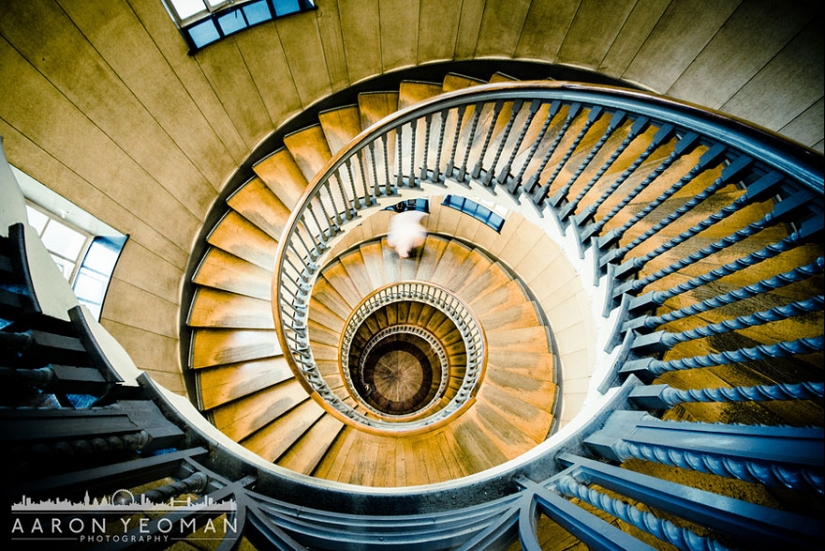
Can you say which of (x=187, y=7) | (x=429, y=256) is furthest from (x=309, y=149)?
(x=429, y=256)

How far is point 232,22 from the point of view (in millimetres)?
3285

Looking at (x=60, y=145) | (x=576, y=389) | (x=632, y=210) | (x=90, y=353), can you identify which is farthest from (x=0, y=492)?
(x=576, y=389)

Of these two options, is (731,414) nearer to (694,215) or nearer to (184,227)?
(694,215)

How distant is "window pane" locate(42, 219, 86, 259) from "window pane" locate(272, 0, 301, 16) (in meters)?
2.95

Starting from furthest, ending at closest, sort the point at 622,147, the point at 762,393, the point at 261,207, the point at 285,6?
the point at 261,207, the point at 285,6, the point at 622,147, the point at 762,393

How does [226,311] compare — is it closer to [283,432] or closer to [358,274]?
[283,432]

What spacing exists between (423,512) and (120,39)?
418 centimetres

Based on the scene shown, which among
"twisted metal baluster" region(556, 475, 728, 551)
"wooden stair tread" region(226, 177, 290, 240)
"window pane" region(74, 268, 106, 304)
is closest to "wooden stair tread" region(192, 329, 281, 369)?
"window pane" region(74, 268, 106, 304)

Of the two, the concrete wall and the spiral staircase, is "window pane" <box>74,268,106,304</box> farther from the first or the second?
the spiral staircase

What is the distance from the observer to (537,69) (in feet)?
13.0

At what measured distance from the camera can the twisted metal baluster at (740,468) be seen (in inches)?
39.2

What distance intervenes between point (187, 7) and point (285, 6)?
3.08ft

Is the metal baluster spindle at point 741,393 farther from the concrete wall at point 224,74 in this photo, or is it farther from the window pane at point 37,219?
the window pane at point 37,219

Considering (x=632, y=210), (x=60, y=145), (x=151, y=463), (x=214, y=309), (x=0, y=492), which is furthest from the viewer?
(x=214, y=309)
